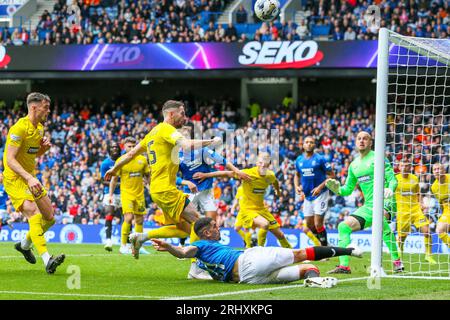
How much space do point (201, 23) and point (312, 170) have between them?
18718 mm

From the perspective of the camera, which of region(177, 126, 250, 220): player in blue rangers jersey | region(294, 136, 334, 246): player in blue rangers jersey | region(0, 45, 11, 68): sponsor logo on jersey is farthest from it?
region(0, 45, 11, 68): sponsor logo on jersey

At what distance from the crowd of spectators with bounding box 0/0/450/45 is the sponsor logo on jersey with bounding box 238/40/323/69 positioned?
329mm

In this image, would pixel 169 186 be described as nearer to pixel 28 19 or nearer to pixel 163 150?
pixel 163 150

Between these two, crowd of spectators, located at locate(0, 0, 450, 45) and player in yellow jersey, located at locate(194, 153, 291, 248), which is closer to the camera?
player in yellow jersey, located at locate(194, 153, 291, 248)

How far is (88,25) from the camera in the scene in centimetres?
3572

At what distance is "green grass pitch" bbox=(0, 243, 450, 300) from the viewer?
9039 millimetres

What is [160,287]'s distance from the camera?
10125mm

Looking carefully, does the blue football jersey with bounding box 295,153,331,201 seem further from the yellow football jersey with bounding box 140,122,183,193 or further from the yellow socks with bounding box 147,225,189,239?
the yellow football jersey with bounding box 140,122,183,193

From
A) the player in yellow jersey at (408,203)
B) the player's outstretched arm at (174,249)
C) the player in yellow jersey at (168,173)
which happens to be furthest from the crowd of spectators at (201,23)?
the player's outstretched arm at (174,249)

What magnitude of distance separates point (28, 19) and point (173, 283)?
103ft

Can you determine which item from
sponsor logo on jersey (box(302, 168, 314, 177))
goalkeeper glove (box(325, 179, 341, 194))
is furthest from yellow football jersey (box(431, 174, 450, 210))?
goalkeeper glove (box(325, 179, 341, 194))

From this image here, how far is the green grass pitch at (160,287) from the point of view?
904 centimetres

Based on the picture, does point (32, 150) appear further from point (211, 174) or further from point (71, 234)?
point (71, 234)

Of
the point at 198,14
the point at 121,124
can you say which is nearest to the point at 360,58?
the point at 198,14
